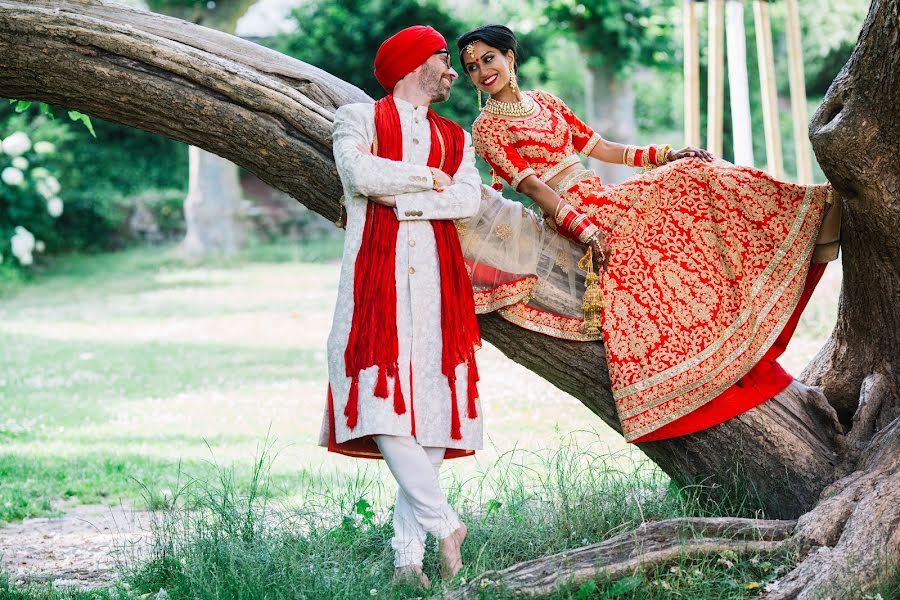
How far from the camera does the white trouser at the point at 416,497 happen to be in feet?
11.3

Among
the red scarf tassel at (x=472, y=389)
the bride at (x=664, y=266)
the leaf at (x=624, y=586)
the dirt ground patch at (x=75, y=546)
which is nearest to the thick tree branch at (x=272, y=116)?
the bride at (x=664, y=266)

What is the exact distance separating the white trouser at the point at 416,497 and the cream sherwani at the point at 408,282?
66 millimetres

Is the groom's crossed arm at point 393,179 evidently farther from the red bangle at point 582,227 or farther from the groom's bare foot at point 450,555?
the groom's bare foot at point 450,555

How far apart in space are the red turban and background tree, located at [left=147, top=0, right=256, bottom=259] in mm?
13525

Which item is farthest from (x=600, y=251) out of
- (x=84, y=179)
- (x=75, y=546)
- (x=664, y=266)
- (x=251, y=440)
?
(x=84, y=179)

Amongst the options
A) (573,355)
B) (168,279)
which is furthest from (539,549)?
(168,279)

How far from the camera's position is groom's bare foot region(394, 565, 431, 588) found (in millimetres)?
3516

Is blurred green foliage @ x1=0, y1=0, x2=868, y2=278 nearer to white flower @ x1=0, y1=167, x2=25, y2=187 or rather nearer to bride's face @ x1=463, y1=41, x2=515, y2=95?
white flower @ x1=0, y1=167, x2=25, y2=187

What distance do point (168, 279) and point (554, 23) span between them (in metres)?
6.84

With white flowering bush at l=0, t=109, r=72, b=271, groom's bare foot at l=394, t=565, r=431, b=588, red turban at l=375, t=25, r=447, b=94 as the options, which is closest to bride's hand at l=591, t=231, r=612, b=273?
red turban at l=375, t=25, r=447, b=94

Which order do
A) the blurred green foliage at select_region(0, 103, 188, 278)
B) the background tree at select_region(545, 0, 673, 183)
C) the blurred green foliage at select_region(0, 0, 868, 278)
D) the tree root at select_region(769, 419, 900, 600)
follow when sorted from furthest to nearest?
the blurred green foliage at select_region(0, 103, 188, 278), the blurred green foliage at select_region(0, 0, 868, 278), the background tree at select_region(545, 0, 673, 183), the tree root at select_region(769, 419, 900, 600)

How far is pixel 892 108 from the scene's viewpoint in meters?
3.51

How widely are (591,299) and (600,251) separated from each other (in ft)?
0.58

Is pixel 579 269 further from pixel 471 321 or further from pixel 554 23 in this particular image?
pixel 554 23
